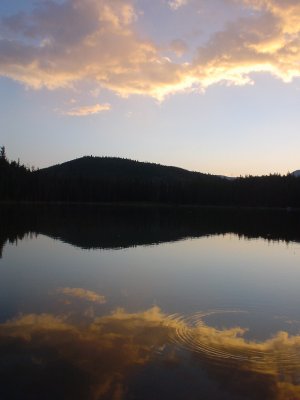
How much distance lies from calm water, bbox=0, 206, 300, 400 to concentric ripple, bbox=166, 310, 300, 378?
3 centimetres

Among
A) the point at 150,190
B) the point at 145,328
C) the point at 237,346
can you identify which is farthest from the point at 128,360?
the point at 150,190

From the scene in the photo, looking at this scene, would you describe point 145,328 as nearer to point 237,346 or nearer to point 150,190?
point 237,346

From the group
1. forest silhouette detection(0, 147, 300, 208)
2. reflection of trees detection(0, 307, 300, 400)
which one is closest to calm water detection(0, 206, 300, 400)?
reflection of trees detection(0, 307, 300, 400)

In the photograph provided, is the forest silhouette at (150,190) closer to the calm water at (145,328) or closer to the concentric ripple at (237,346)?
the calm water at (145,328)

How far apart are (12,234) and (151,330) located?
97.3 ft

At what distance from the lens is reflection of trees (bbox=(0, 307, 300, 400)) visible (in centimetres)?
949

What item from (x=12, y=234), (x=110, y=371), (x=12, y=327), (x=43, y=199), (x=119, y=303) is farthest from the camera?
(x=43, y=199)

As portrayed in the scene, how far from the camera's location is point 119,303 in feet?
55.8

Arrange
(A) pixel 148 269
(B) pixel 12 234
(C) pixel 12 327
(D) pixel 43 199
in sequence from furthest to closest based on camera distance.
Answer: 1. (D) pixel 43 199
2. (B) pixel 12 234
3. (A) pixel 148 269
4. (C) pixel 12 327

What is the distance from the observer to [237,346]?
1241 centimetres

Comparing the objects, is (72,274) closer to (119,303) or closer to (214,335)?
(119,303)

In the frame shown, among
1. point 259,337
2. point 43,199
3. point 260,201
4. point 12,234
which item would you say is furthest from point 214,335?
point 260,201

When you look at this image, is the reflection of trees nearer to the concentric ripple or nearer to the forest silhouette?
the concentric ripple

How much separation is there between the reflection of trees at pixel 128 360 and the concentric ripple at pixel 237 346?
1.0 inches
